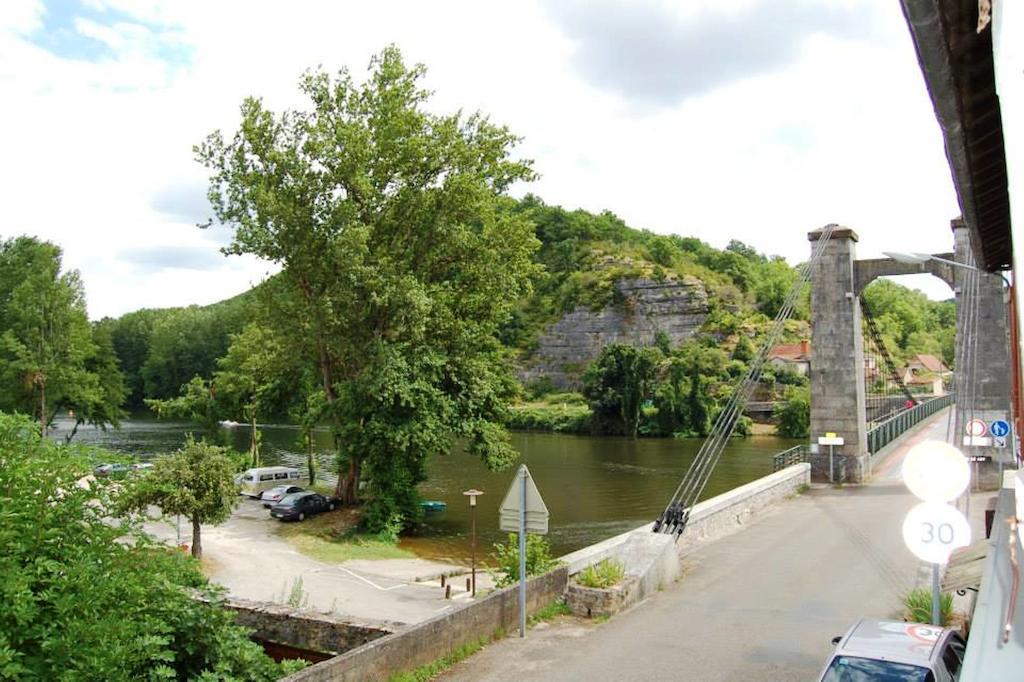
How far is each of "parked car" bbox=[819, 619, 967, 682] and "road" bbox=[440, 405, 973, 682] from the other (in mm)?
2054

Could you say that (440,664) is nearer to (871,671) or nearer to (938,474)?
(871,671)

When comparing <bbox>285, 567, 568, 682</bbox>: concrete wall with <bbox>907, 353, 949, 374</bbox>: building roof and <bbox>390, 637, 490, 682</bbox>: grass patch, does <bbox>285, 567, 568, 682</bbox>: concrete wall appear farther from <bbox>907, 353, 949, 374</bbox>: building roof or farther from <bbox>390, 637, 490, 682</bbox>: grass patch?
<bbox>907, 353, 949, 374</bbox>: building roof

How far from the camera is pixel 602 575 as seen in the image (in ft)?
38.0

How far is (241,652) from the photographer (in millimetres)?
10164

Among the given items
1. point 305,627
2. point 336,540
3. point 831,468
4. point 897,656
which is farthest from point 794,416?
point 897,656

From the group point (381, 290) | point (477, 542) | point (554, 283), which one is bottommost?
point (477, 542)

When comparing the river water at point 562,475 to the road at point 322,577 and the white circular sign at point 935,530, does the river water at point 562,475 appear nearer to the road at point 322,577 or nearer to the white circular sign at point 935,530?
the road at point 322,577

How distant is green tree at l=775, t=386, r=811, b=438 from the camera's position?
2852 inches

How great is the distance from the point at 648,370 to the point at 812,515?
62.3 metres

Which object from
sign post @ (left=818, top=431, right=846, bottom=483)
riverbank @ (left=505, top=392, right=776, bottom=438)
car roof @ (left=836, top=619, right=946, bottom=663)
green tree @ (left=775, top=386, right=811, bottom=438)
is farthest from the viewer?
riverbank @ (left=505, top=392, right=776, bottom=438)

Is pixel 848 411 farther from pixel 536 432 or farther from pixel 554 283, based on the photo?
pixel 554 283

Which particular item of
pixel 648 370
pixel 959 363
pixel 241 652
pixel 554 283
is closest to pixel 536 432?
pixel 648 370

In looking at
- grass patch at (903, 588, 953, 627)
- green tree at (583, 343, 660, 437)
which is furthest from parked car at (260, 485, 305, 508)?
green tree at (583, 343, 660, 437)

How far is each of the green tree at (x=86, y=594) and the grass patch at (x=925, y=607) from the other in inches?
301
